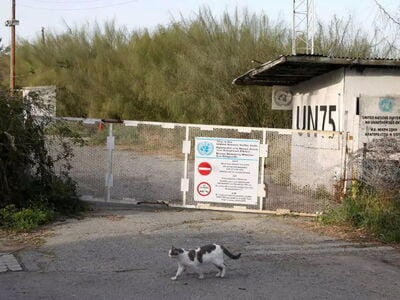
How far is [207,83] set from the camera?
2727cm

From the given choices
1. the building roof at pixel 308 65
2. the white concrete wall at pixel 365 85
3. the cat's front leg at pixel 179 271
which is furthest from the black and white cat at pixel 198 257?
the white concrete wall at pixel 365 85

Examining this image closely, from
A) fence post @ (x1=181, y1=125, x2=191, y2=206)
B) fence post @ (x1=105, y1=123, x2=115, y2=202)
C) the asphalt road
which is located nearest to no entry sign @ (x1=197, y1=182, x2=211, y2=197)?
fence post @ (x1=181, y1=125, x2=191, y2=206)

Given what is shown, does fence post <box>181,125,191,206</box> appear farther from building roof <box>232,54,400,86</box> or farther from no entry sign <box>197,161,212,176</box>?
building roof <box>232,54,400,86</box>

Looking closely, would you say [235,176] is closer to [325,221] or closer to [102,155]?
[325,221]

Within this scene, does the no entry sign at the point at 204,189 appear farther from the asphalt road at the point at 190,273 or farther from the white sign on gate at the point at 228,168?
the asphalt road at the point at 190,273

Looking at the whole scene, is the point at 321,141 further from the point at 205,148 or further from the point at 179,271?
the point at 179,271

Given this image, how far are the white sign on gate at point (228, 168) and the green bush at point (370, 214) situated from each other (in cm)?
156

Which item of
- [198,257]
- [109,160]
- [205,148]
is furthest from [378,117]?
[198,257]

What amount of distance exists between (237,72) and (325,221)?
16397 mm

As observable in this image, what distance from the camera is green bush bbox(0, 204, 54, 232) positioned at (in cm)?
962

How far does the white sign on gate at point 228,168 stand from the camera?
1146 cm

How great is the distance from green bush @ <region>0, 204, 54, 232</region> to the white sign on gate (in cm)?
304

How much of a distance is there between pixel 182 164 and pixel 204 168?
62 cm

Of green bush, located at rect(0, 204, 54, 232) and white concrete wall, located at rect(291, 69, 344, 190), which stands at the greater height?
white concrete wall, located at rect(291, 69, 344, 190)
